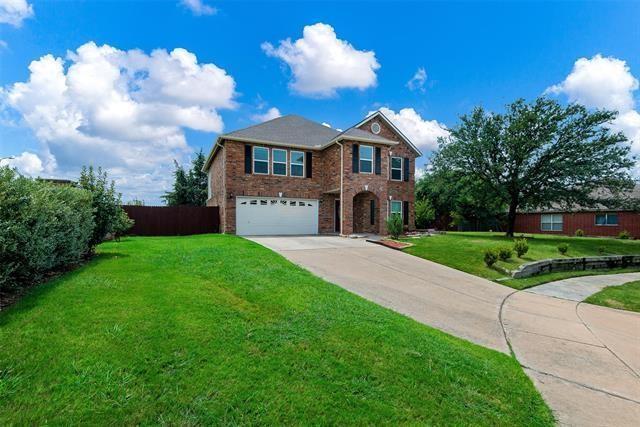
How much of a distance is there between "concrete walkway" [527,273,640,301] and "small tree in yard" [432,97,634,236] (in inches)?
316

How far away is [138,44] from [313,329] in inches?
473

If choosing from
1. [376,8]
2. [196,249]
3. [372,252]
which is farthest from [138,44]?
[372,252]

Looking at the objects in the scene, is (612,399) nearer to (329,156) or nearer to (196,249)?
(196,249)

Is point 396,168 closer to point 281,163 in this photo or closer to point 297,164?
point 297,164

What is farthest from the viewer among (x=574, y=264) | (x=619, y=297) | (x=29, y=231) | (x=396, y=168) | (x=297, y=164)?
(x=396, y=168)

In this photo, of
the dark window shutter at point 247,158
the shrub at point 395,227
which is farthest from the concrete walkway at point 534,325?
the dark window shutter at point 247,158

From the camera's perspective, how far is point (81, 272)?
5727 millimetres

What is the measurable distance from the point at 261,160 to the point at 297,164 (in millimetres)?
2110

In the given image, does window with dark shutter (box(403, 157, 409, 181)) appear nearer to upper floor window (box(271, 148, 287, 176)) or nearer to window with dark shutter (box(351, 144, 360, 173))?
window with dark shutter (box(351, 144, 360, 173))

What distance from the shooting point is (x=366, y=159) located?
56.6 feet

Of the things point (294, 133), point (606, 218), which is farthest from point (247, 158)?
point (606, 218)

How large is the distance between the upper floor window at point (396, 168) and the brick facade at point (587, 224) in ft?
57.2

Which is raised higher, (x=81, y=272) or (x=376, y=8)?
(x=376, y=8)

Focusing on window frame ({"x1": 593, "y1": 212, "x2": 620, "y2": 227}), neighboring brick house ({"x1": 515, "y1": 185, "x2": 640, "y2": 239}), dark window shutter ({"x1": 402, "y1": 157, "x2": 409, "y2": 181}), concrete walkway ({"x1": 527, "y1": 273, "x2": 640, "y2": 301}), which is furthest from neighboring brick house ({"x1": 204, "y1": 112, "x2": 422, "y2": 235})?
window frame ({"x1": 593, "y1": 212, "x2": 620, "y2": 227})
